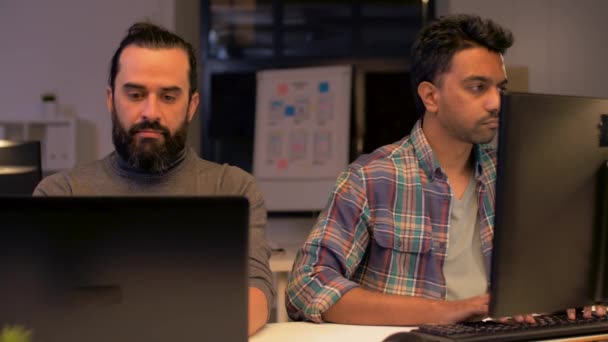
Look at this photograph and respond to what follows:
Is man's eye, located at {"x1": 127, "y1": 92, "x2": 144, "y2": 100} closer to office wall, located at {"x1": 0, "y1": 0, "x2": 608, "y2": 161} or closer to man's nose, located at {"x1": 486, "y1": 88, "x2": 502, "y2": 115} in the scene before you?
man's nose, located at {"x1": 486, "y1": 88, "x2": 502, "y2": 115}

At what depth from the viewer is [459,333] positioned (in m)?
1.28

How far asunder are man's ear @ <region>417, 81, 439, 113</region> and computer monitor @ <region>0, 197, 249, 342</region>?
1070 millimetres

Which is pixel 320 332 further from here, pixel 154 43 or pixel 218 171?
pixel 154 43

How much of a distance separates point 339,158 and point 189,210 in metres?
4.20

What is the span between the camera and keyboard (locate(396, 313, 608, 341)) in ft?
4.16

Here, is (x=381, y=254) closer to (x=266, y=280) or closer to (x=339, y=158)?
(x=266, y=280)

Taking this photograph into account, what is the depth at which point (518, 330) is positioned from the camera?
51.4 inches

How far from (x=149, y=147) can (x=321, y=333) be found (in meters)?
0.55

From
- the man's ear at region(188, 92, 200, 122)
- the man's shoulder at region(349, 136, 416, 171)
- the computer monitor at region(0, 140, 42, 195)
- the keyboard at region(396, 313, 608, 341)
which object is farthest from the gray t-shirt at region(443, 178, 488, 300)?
the computer monitor at region(0, 140, 42, 195)

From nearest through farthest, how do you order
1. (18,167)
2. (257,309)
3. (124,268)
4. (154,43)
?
(124,268) → (257,309) → (154,43) → (18,167)

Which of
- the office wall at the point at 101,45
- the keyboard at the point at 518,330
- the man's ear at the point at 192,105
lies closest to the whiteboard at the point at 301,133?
the office wall at the point at 101,45

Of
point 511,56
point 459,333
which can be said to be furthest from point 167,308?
point 511,56

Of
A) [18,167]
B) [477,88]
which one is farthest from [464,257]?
[18,167]

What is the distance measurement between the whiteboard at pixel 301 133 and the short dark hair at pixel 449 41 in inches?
124
